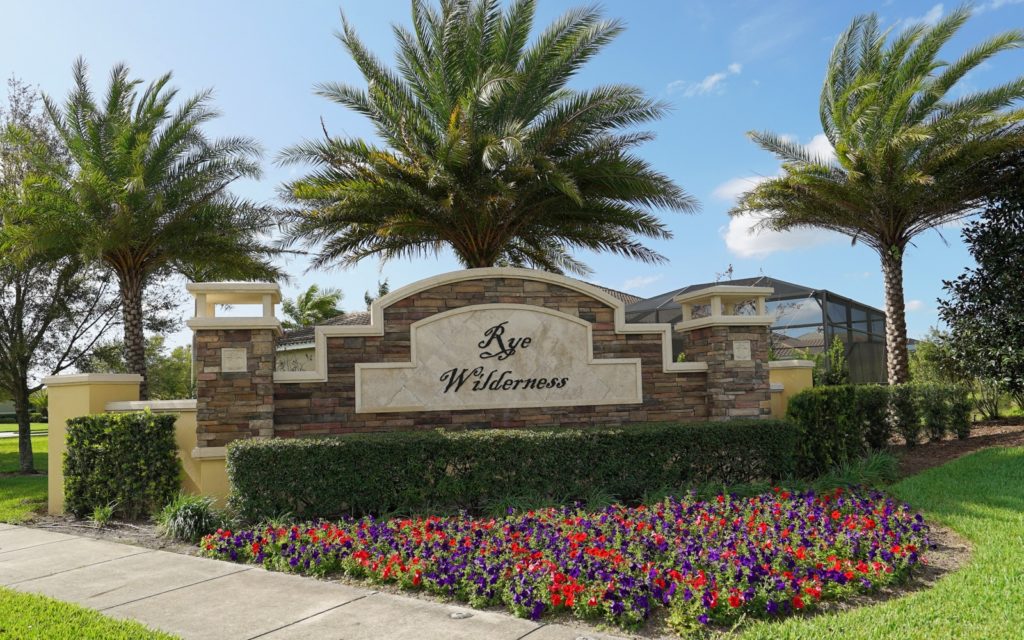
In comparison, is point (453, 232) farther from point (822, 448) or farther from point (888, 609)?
point (888, 609)

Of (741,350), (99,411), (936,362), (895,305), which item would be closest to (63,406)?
(99,411)

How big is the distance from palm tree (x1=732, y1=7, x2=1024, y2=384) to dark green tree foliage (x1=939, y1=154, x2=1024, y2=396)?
1.79ft

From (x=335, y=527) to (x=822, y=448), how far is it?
6.85 meters

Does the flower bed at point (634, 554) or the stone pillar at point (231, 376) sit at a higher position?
the stone pillar at point (231, 376)

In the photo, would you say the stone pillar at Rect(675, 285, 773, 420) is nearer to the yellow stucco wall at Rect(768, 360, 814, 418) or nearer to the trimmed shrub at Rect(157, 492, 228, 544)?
the yellow stucco wall at Rect(768, 360, 814, 418)

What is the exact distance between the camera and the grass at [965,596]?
432cm

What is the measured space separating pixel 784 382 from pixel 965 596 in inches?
248

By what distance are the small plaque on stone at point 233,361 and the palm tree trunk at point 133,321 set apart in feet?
20.3

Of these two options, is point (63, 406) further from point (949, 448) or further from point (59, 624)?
point (949, 448)

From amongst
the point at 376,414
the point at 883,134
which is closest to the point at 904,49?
the point at 883,134

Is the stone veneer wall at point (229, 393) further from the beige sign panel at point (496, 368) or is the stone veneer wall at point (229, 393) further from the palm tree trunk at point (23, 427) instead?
the palm tree trunk at point (23, 427)

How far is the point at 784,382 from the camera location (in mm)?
11031

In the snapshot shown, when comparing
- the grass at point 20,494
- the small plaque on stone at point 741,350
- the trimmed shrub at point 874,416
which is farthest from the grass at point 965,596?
the grass at point 20,494

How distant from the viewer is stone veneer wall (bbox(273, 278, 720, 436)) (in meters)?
9.24
